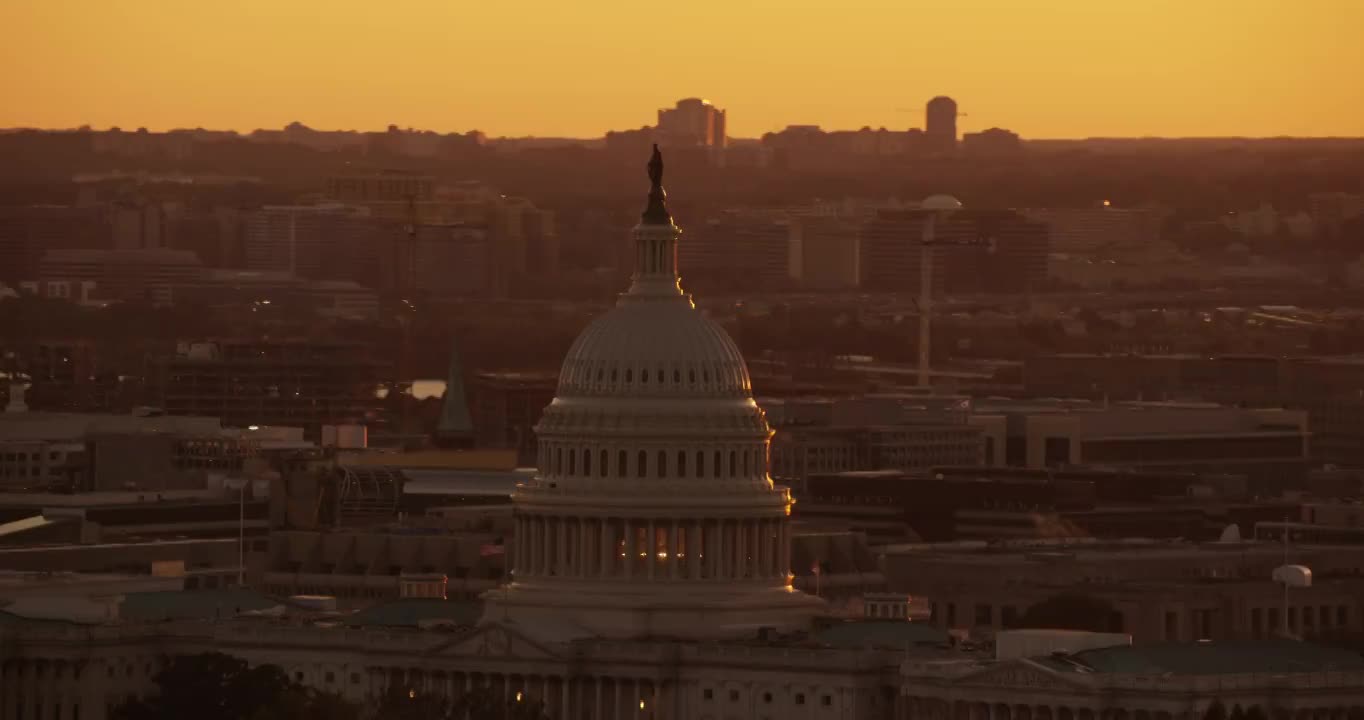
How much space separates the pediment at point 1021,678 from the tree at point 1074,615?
73.6 ft

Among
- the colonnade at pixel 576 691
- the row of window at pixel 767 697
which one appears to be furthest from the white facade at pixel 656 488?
the row of window at pixel 767 697

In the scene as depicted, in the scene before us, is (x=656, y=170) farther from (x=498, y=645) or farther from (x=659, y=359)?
(x=498, y=645)

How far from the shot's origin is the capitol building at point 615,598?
125438 mm

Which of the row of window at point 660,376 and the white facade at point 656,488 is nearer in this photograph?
the white facade at point 656,488

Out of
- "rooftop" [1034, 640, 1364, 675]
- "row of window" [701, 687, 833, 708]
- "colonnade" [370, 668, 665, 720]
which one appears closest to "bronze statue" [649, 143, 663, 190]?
"colonnade" [370, 668, 665, 720]

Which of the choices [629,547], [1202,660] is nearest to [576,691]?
[629,547]

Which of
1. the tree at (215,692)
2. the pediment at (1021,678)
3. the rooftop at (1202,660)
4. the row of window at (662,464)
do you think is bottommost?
the tree at (215,692)

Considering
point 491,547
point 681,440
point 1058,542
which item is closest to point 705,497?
point 681,440

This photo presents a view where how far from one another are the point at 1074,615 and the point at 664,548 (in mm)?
15659

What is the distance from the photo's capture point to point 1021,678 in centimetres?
11544

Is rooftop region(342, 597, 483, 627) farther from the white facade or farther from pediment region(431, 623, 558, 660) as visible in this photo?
pediment region(431, 623, 558, 660)

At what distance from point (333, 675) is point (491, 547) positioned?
86.6 ft

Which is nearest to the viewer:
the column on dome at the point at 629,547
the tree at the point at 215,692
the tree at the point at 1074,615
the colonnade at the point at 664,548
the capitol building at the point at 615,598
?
the tree at the point at 215,692

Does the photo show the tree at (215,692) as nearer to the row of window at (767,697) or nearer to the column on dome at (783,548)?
the row of window at (767,697)
